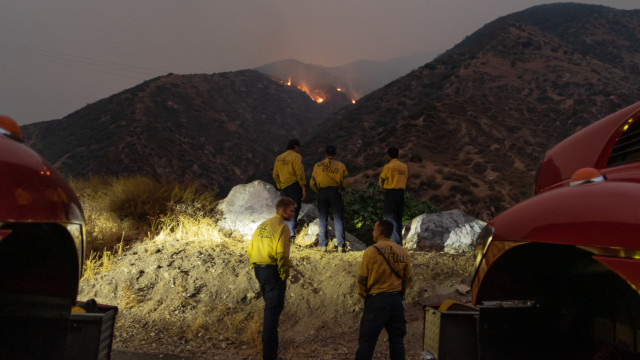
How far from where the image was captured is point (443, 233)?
28.8 feet

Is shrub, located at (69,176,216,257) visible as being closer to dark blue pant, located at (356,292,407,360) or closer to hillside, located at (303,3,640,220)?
dark blue pant, located at (356,292,407,360)

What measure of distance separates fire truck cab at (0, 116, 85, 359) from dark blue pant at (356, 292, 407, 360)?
2.40m

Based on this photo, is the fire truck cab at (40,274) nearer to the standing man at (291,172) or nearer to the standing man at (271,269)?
the standing man at (271,269)

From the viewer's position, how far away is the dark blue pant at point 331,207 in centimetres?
739

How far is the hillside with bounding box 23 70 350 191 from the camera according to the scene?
133ft

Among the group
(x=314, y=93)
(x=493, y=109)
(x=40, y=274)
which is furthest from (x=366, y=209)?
(x=314, y=93)

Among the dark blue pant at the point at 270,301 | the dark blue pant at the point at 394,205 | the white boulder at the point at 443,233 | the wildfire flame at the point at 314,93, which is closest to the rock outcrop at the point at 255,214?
the white boulder at the point at 443,233

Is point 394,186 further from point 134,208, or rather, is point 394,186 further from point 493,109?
point 493,109

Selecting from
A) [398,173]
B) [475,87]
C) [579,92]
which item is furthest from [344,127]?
[398,173]

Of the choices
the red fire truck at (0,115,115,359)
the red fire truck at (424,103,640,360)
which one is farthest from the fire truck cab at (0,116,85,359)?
the red fire truck at (424,103,640,360)

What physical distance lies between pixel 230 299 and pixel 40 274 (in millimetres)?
4625

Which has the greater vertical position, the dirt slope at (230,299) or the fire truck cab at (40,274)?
the fire truck cab at (40,274)

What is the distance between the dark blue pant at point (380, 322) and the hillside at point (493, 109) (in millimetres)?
19160

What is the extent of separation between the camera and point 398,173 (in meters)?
7.25
